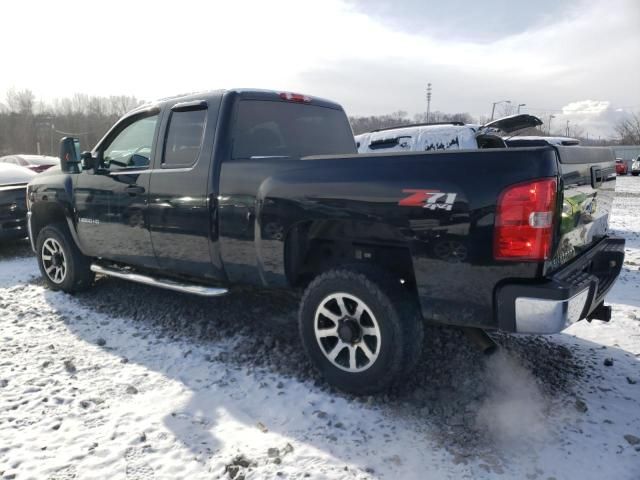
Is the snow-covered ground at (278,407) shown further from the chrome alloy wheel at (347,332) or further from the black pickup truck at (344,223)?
the black pickup truck at (344,223)

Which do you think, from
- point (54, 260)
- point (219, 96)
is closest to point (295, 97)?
point (219, 96)

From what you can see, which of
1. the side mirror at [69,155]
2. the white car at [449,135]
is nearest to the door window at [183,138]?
the side mirror at [69,155]

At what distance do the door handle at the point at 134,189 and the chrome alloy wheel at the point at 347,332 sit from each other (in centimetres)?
201

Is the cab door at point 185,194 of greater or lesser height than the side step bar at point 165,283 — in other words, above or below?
above

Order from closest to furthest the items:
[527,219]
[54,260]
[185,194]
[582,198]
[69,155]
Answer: [527,219] < [582,198] < [185,194] < [69,155] < [54,260]

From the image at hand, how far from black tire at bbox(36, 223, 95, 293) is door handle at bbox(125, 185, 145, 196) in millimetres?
1338

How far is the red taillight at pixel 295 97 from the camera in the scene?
4235 millimetres

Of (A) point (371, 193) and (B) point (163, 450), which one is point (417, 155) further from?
(B) point (163, 450)

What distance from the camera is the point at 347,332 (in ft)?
10.1

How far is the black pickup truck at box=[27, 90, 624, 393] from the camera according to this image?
252 centimetres

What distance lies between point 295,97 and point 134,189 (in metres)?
1.62

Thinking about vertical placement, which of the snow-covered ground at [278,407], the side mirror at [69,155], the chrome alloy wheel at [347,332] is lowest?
the snow-covered ground at [278,407]

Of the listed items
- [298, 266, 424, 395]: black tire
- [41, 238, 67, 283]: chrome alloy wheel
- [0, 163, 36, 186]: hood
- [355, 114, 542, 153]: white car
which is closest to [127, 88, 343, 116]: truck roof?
[298, 266, 424, 395]: black tire

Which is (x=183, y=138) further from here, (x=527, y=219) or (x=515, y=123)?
(x=515, y=123)
